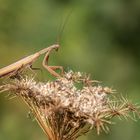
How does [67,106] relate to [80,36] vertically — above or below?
below

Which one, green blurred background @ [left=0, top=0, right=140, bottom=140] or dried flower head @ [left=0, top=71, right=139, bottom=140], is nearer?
dried flower head @ [left=0, top=71, right=139, bottom=140]

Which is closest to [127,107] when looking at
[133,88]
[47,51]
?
[47,51]

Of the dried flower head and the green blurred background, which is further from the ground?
the green blurred background

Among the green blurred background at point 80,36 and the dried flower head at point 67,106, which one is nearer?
the dried flower head at point 67,106

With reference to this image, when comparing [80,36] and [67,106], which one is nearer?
[67,106]
